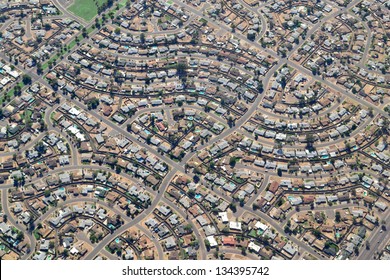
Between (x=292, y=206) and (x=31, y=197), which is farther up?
(x=292, y=206)

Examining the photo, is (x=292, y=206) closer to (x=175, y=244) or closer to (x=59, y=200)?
(x=175, y=244)

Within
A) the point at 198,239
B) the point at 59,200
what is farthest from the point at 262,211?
the point at 59,200

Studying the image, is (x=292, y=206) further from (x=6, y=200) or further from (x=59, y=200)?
(x=6, y=200)
